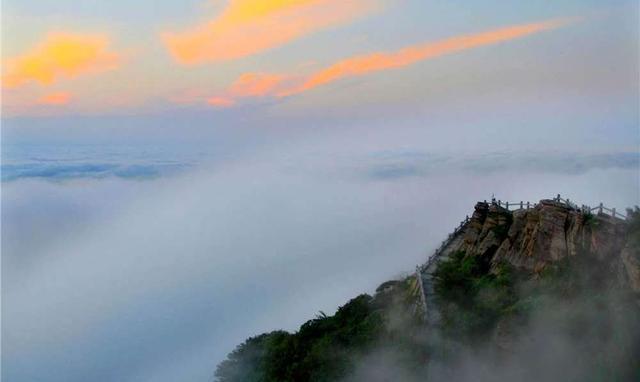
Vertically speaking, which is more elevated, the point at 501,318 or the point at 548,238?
the point at 548,238

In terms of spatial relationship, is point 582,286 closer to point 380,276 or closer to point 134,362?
point 380,276

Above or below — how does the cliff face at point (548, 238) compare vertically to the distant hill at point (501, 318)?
above

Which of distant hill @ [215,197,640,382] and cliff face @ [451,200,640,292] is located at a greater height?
cliff face @ [451,200,640,292]

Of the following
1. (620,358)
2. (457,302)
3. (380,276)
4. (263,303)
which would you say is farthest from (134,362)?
(620,358)

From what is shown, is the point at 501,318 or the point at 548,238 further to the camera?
the point at 548,238

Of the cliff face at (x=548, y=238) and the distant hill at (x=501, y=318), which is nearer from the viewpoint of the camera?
the distant hill at (x=501, y=318)
